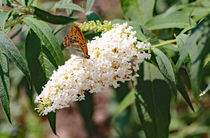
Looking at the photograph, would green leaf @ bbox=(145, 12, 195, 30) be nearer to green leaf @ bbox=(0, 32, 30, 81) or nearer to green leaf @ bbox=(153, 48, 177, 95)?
green leaf @ bbox=(153, 48, 177, 95)

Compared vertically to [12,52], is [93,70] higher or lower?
lower

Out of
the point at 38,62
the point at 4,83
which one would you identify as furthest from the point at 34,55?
the point at 4,83

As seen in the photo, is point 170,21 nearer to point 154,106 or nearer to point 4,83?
point 154,106

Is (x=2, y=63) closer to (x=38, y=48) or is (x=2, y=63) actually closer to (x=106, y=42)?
(x=38, y=48)

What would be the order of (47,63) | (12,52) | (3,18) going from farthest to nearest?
(47,63) → (3,18) → (12,52)

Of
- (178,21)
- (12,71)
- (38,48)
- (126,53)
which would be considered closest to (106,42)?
(126,53)

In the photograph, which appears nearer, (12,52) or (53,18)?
(12,52)

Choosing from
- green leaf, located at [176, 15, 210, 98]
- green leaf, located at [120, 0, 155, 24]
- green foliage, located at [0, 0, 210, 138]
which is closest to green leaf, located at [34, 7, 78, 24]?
green foliage, located at [0, 0, 210, 138]
